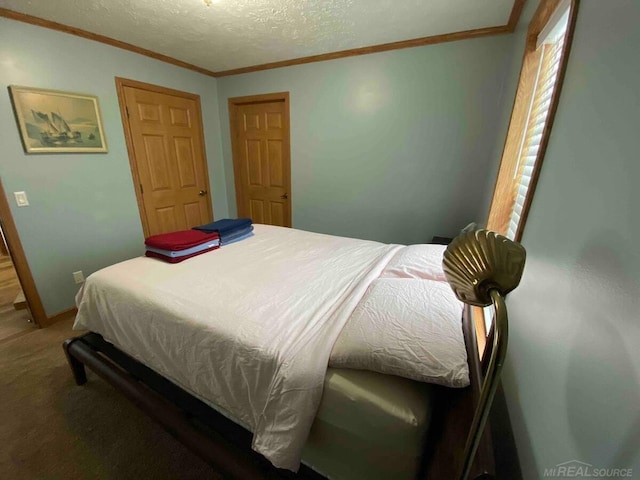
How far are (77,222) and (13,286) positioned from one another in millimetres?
1390

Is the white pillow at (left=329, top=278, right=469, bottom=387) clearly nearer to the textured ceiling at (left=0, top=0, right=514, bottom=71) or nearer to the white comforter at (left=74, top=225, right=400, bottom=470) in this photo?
the white comforter at (left=74, top=225, right=400, bottom=470)

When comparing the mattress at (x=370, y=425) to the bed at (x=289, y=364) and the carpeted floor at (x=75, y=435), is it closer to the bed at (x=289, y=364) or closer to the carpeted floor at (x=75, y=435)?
the bed at (x=289, y=364)

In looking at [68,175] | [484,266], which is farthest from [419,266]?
[68,175]

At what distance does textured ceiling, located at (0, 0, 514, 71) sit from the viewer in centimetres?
179

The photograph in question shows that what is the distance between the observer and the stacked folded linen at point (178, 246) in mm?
1680

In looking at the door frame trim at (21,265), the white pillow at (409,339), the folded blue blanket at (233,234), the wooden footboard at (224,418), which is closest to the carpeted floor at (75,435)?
the wooden footboard at (224,418)

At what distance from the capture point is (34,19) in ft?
6.40

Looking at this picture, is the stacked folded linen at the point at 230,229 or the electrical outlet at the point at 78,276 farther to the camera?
the electrical outlet at the point at 78,276

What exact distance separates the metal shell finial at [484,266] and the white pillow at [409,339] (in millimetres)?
393

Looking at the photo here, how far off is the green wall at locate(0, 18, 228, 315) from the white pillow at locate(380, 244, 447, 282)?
8.92 ft

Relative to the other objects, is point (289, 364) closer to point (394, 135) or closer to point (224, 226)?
point (224, 226)

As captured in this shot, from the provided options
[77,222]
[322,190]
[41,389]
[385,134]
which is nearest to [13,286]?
[77,222]

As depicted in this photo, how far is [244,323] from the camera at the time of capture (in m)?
1.08

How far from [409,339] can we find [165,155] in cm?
323
